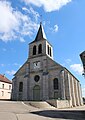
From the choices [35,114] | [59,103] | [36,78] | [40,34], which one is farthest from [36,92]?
[35,114]

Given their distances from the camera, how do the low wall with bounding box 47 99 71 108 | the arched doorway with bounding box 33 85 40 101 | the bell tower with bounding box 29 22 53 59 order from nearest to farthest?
the low wall with bounding box 47 99 71 108 → the arched doorway with bounding box 33 85 40 101 → the bell tower with bounding box 29 22 53 59

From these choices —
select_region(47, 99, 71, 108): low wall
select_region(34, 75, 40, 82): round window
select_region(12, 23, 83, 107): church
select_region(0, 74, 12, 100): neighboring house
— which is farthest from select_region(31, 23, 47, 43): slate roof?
select_region(47, 99, 71, 108): low wall

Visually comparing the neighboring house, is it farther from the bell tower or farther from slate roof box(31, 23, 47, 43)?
slate roof box(31, 23, 47, 43)

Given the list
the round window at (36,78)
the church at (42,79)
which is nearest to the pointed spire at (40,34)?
the church at (42,79)

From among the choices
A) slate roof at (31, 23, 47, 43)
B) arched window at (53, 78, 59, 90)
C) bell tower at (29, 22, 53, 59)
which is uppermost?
slate roof at (31, 23, 47, 43)

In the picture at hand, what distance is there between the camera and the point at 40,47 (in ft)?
115

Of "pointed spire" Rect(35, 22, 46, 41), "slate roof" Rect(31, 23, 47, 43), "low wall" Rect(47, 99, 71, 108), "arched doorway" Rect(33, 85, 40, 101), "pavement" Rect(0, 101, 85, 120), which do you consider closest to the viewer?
"pavement" Rect(0, 101, 85, 120)

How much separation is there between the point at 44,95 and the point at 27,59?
10025 millimetres

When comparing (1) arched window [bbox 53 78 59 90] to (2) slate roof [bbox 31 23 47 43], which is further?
(2) slate roof [bbox 31 23 47 43]

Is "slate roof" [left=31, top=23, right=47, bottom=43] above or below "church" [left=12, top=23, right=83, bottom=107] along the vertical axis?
above

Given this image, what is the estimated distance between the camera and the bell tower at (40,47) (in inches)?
1336

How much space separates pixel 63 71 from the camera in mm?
29125

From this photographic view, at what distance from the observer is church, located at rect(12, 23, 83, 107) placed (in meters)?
28.4

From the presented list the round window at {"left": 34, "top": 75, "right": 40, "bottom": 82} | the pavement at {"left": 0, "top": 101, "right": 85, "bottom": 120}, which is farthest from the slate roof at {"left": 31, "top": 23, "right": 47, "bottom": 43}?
the pavement at {"left": 0, "top": 101, "right": 85, "bottom": 120}
